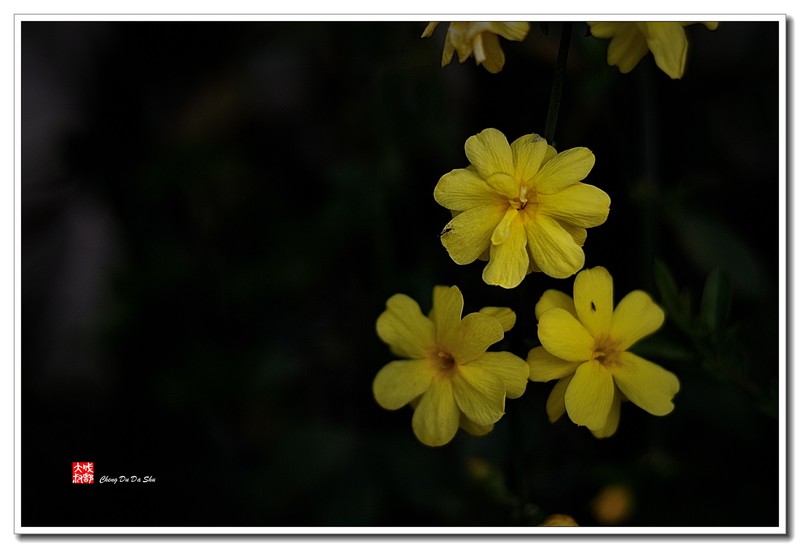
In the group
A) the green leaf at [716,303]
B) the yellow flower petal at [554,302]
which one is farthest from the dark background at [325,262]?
the yellow flower petal at [554,302]

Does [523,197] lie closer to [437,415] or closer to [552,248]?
[552,248]

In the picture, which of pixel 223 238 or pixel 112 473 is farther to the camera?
pixel 223 238

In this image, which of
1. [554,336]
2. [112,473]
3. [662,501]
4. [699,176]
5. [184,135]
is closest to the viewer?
[554,336]

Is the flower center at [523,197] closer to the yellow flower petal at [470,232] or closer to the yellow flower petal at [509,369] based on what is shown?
the yellow flower petal at [470,232]

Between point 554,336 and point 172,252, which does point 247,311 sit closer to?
point 172,252

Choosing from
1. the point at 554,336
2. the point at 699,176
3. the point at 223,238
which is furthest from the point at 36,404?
the point at 699,176

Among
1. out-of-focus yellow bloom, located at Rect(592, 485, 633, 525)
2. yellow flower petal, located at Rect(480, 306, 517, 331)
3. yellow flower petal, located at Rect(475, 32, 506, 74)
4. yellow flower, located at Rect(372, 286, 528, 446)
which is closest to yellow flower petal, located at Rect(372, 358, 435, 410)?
yellow flower, located at Rect(372, 286, 528, 446)

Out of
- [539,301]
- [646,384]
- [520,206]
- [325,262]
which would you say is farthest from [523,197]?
[325,262]
